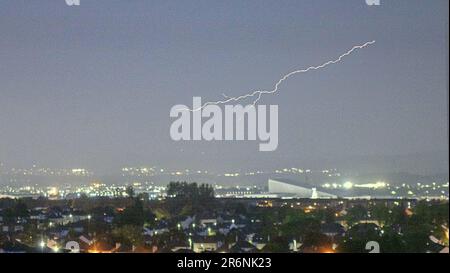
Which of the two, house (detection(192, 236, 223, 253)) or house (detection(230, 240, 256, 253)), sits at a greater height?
house (detection(230, 240, 256, 253))

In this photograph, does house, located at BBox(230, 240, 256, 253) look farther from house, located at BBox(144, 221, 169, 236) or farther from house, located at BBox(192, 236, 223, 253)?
house, located at BBox(144, 221, 169, 236)

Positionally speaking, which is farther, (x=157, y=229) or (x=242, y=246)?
(x=157, y=229)

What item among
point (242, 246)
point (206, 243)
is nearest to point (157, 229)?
point (206, 243)

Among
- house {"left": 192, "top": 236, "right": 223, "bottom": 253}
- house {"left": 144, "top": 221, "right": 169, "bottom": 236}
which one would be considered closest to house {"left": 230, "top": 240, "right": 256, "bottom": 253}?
house {"left": 192, "top": 236, "right": 223, "bottom": 253}

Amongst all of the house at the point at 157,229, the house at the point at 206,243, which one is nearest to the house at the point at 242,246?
the house at the point at 206,243

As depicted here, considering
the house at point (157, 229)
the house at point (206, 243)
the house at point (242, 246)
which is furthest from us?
the house at point (157, 229)

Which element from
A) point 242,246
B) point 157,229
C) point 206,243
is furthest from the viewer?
point 157,229

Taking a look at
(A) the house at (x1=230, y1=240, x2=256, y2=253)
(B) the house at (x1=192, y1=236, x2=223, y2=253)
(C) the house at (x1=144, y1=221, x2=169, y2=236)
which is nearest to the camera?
(A) the house at (x1=230, y1=240, x2=256, y2=253)

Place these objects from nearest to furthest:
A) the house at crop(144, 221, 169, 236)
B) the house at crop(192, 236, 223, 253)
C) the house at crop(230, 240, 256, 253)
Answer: the house at crop(230, 240, 256, 253), the house at crop(192, 236, 223, 253), the house at crop(144, 221, 169, 236)

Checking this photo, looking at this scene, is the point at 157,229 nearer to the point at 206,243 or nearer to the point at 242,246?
the point at 206,243

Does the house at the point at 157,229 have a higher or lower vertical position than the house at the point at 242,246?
lower

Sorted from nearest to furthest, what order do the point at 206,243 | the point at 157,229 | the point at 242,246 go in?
the point at 242,246
the point at 206,243
the point at 157,229

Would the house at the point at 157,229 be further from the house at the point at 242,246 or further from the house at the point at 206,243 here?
the house at the point at 242,246

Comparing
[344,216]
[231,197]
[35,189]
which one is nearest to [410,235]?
[344,216]
